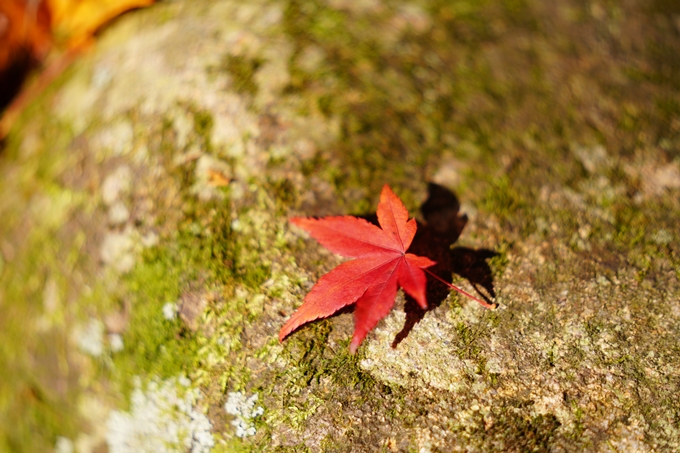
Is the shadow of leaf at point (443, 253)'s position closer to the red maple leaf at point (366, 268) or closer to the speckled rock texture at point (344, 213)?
the speckled rock texture at point (344, 213)

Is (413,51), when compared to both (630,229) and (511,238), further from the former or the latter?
(630,229)

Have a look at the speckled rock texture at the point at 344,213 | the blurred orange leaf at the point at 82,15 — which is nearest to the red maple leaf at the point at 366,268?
the speckled rock texture at the point at 344,213

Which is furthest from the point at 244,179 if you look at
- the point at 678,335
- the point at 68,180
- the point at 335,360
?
the point at 678,335

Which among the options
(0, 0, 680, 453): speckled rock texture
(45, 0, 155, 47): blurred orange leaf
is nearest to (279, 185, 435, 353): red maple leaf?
(0, 0, 680, 453): speckled rock texture

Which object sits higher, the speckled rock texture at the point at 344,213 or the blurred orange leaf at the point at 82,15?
the blurred orange leaf at the point at 82,15

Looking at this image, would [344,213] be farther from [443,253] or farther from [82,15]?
[82,15]

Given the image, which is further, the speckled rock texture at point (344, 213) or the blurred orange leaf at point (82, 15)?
the blurred orange leaf at point (82, 15)

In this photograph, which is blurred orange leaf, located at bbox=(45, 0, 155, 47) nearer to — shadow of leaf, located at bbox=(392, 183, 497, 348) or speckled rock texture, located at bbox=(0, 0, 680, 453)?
speckled rock texture, located at bbox=(0, 0, 680, 453)
